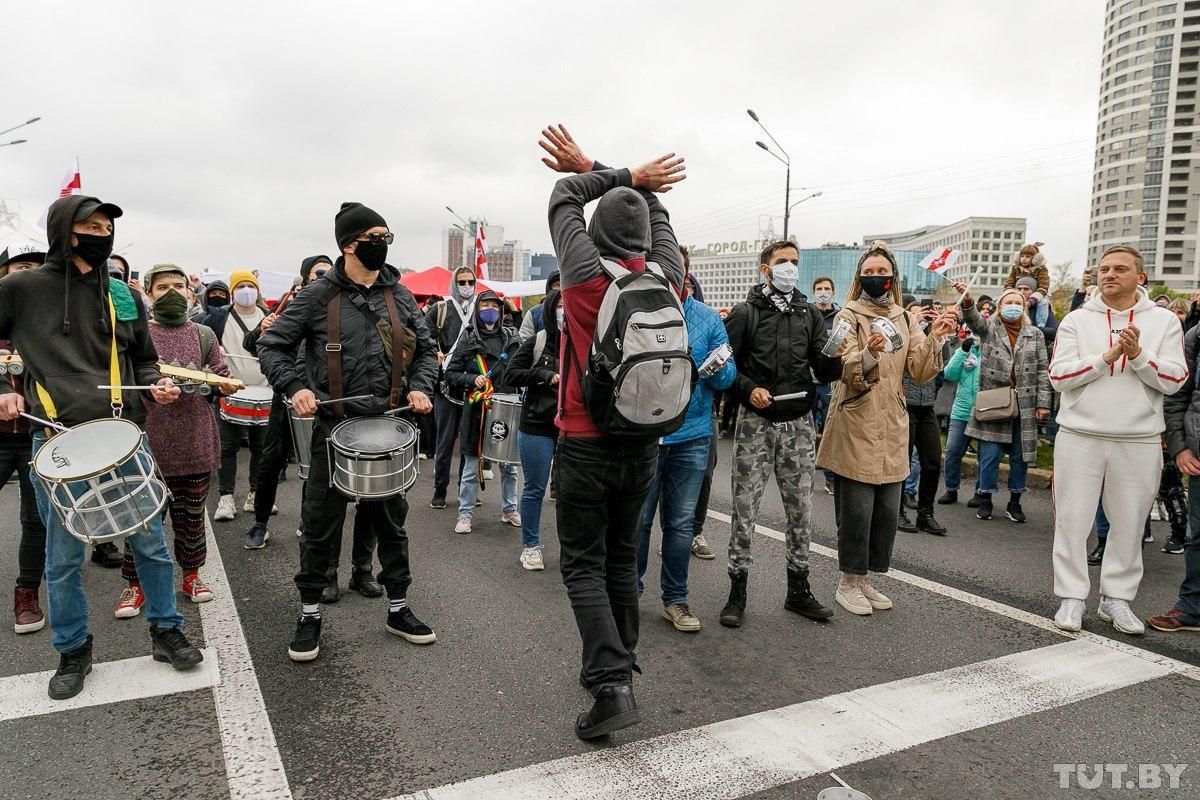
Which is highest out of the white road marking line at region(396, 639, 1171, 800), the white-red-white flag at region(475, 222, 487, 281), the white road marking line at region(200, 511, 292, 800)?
the white-red-white flag at region(475, 222, 487, 281)

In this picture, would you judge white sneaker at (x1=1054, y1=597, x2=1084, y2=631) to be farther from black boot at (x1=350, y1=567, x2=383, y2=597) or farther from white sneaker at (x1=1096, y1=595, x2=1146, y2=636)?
black boot at (x1=350, y1=567, x2=383, y2=597)

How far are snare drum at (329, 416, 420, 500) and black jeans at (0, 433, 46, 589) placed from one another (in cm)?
176

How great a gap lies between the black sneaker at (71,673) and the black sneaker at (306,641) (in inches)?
34.9

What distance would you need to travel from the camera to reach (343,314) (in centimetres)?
404

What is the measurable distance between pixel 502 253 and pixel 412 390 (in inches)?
3906

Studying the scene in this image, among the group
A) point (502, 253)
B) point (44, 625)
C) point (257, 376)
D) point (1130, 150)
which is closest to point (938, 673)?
point (44, 625)

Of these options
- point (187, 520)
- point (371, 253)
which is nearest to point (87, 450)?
point (187, 520)

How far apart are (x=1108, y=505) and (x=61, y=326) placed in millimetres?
5729

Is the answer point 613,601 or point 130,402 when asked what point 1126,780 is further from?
point 130,402

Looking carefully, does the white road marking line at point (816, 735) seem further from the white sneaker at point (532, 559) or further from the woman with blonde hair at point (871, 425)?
the white sneaker at point (532, 559)

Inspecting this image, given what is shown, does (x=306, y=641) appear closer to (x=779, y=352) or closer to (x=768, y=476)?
(x=768, y=476)

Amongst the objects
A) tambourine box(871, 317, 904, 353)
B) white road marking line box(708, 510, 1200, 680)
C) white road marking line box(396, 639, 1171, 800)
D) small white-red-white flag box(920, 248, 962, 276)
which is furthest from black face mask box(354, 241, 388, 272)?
small white-red-white flag box(920, 248, 962, 276)

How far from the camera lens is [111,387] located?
3727 millimetres

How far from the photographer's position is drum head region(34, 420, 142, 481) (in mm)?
3336
